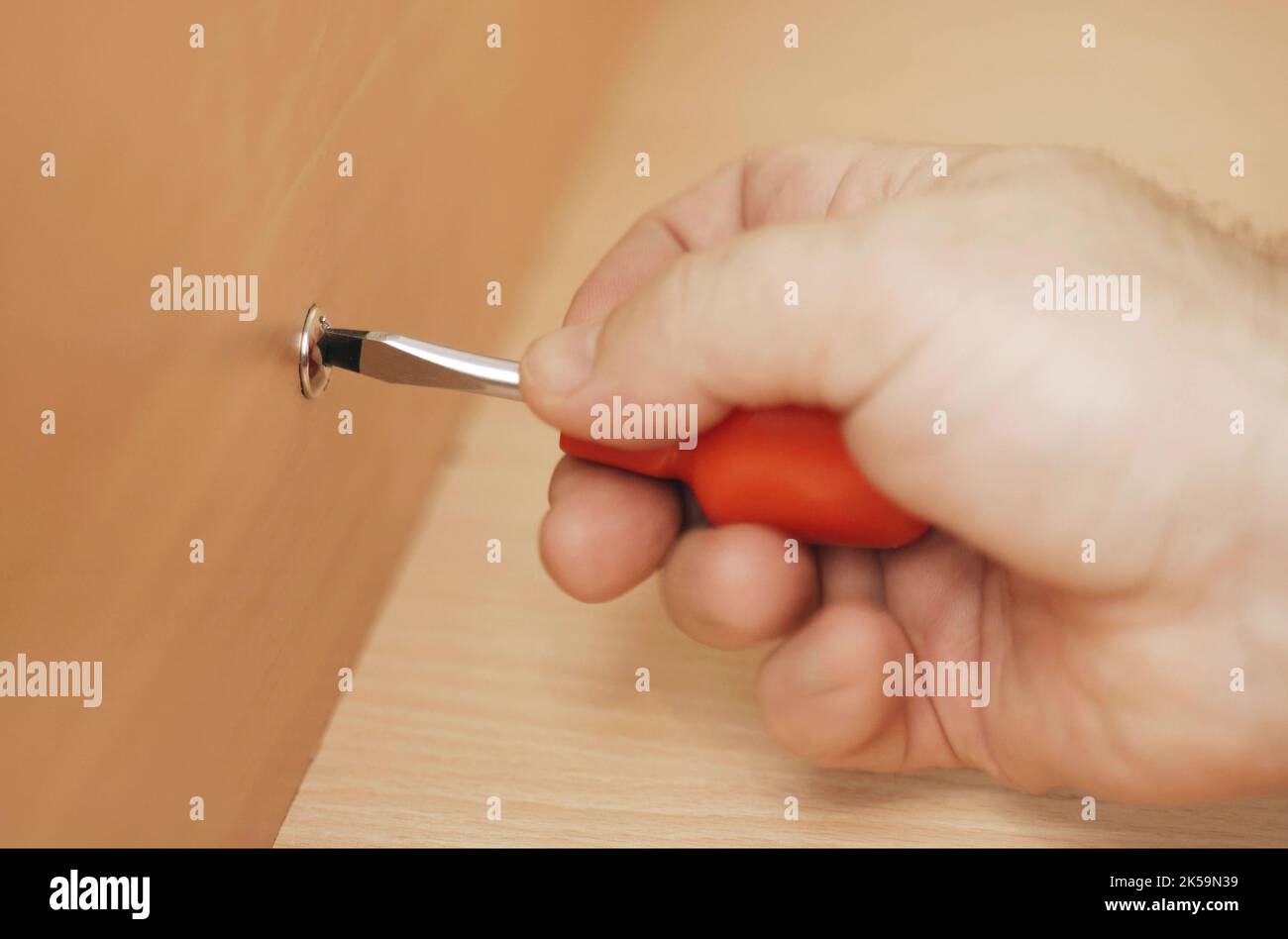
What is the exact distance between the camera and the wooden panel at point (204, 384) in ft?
0.57

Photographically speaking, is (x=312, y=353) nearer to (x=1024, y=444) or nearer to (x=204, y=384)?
(x=204, y=384)

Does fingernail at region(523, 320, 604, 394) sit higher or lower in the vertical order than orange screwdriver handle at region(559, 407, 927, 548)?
higher

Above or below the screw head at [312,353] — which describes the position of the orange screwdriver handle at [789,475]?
below

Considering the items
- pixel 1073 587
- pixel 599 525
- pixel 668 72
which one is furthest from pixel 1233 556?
pixel 668 72

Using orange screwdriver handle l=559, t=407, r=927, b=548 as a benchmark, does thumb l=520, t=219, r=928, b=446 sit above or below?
above

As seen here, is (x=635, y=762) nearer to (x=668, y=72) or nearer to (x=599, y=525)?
(x=599, y=525)

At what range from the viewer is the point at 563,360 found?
0.89ft

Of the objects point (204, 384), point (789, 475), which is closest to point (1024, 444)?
point (789, 475)

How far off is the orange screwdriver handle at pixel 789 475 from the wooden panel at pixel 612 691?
0.21 feet

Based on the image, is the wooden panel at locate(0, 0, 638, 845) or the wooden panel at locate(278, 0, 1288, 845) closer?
the wooden panel at locate(0, 0, 638, 845)

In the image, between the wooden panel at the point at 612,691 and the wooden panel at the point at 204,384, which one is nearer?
the wooden panel at the point at 204,384

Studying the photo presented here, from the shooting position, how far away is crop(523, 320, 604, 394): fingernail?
27 centimetres

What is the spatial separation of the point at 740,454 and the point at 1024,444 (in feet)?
0.19

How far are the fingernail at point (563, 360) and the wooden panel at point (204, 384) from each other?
49mm
